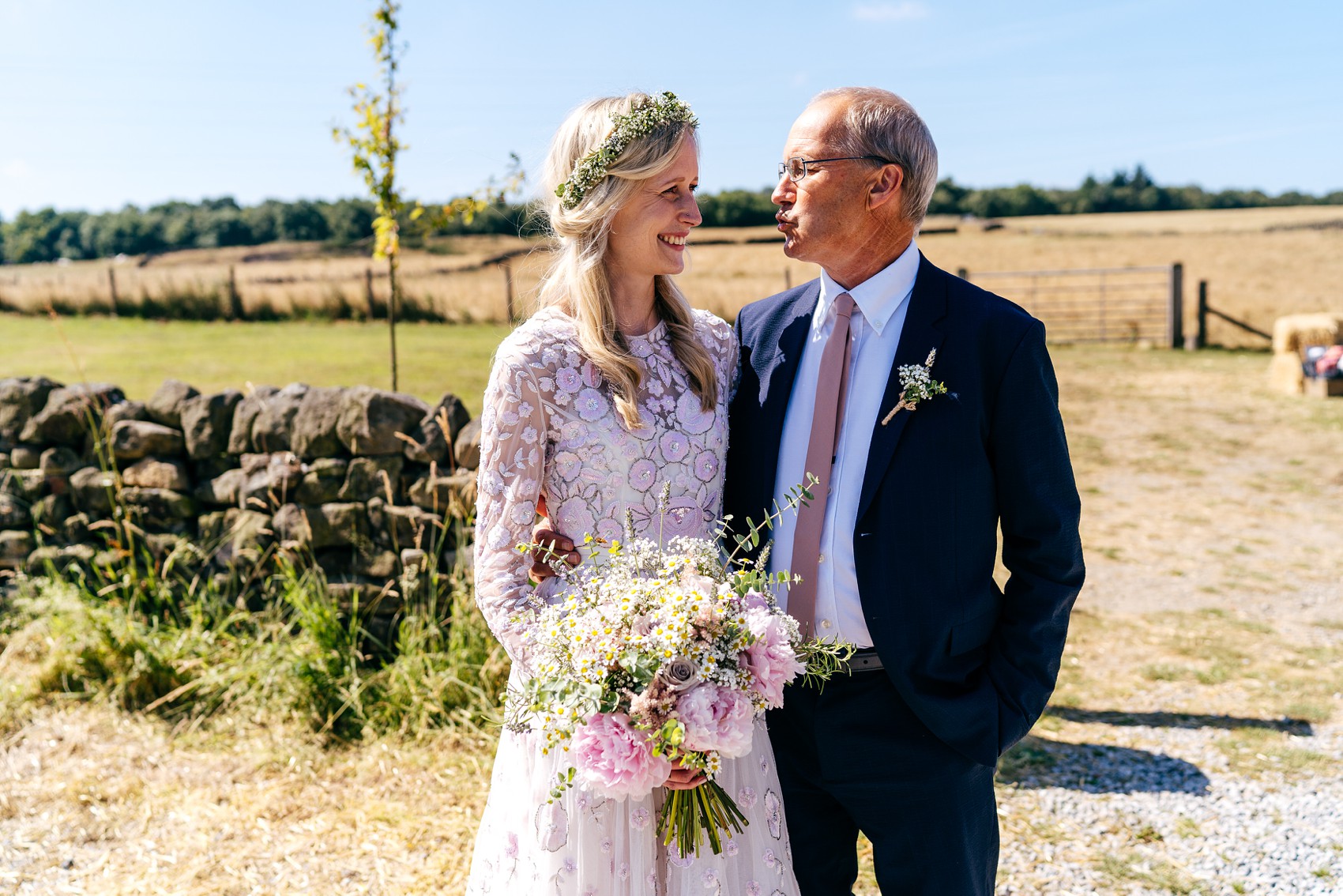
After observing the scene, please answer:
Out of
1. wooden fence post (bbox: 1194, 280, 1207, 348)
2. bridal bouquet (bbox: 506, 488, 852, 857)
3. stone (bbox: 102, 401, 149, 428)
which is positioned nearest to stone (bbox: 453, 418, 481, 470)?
stone (bbox: 102, 401, 149, 428)

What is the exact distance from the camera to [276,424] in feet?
18.4

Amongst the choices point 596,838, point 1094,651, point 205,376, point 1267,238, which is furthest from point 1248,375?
point 1267,238

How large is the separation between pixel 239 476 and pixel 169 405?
71 cm

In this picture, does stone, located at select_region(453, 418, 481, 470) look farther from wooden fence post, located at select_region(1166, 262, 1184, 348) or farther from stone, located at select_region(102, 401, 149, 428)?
wooden fence post, located at select_region(1166, 262, 1184, 348)

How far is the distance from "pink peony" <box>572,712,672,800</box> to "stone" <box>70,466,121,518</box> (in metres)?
5.17

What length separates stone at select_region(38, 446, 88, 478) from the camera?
614cm

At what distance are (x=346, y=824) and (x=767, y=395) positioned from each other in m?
2.91

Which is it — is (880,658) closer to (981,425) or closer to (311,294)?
(981,425)

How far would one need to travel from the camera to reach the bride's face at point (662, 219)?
2.50 metres

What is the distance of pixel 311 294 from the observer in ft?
55.8

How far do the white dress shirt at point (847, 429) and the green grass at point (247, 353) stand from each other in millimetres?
6525

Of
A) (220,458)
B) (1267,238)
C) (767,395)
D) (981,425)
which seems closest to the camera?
(981,425)

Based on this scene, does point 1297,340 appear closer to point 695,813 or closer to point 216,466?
point 216,466

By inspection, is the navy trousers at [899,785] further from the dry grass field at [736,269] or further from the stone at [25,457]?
the stone at [25,457]
